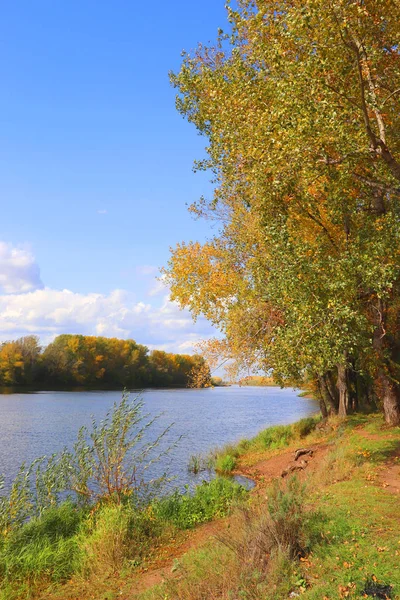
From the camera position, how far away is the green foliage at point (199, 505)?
12777mm

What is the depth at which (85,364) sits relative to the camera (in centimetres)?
11188

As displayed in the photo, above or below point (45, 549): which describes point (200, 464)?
below

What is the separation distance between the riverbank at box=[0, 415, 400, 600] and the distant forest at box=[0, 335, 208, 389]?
7706 centimetres

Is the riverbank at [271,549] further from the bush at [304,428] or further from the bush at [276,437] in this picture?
the bush at [304,428]

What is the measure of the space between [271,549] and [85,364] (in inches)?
4273

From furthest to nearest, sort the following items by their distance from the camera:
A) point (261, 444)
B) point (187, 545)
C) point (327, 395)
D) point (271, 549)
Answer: point (327, 395), point (261, 444), point (187, 545), point (271, 549)

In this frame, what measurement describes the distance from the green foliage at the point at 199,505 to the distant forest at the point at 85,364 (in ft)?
245

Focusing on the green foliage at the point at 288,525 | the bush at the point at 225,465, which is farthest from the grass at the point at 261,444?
the green foliage at the point at 288,525

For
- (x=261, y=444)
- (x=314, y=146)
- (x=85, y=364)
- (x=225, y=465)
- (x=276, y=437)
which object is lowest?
(x=225, y=465)

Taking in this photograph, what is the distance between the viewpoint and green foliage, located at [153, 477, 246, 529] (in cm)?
1278

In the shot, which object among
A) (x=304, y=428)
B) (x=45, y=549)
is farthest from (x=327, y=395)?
(x=45, y=549)

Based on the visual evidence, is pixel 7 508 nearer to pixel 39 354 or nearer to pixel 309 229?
pixel 309 229

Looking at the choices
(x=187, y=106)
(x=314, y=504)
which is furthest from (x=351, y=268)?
(x=187, y=106)

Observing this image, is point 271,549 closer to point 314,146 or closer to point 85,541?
point 85,541
